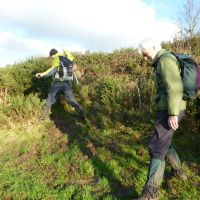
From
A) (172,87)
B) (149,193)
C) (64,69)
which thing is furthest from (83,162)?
(64,69)

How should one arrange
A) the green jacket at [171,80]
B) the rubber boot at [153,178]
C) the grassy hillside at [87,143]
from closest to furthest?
1. the green jacket at [171,80]
2. the rubber boot at [153,178]
3. the grassy hillside at [87,143]

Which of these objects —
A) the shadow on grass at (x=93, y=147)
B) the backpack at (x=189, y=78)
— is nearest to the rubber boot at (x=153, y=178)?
the shadow on grass at (x=93, y=147)

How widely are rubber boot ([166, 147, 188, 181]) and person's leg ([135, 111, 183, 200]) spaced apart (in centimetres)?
54

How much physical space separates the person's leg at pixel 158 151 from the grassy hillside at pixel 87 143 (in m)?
0.59

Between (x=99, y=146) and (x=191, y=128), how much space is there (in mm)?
1838

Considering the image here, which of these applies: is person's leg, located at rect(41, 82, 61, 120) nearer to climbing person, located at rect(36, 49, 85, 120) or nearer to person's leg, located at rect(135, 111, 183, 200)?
climbing person, located at rect(36, 49, 85, 120)

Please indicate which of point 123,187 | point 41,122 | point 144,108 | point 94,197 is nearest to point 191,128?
point 144,108

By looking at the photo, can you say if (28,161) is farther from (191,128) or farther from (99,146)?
(191,128)

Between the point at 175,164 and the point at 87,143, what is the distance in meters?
2.80

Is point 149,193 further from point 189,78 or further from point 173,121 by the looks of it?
point 189,78

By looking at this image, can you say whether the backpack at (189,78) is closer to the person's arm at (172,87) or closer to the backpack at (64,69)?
the person's arm at (172,87)

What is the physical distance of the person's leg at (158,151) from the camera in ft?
16.6

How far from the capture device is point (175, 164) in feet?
18.7

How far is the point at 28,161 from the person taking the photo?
770 centimetres
